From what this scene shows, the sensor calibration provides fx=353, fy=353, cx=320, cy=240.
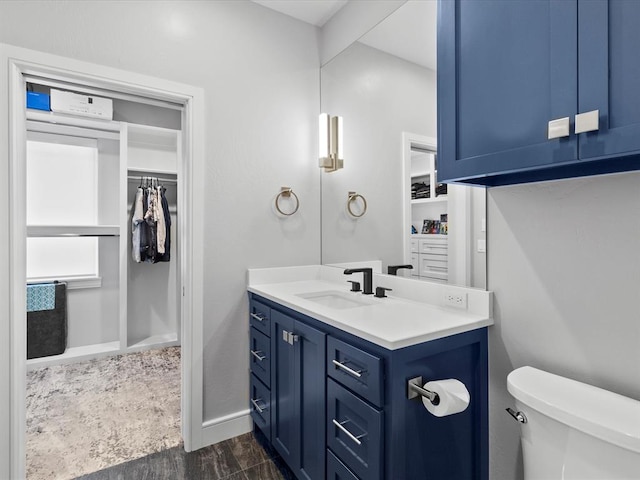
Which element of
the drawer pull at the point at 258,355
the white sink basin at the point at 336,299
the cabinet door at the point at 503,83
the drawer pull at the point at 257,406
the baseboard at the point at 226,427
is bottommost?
the baseboard at the point at 226,427

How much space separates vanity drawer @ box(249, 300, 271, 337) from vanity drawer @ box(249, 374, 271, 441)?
0.32m

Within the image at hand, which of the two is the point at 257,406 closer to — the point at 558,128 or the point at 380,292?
the point at 380,292

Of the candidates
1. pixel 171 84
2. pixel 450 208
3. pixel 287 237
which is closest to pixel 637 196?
pixel 450 208

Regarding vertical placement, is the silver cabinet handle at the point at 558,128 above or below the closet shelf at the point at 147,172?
below

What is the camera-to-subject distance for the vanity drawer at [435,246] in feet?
5.48

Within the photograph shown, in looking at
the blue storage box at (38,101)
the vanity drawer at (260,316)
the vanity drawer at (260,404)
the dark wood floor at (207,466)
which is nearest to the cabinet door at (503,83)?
the vanity drawer at (260,316)

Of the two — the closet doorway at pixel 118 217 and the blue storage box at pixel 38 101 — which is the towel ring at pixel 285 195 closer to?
the closet doorway at pixel 118 217

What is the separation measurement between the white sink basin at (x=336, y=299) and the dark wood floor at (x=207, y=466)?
2.92 feet

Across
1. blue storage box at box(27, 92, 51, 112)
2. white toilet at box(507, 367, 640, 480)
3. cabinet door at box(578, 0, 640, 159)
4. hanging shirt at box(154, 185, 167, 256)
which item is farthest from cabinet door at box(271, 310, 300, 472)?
blue storage box at box(27, 92, 51, 112)

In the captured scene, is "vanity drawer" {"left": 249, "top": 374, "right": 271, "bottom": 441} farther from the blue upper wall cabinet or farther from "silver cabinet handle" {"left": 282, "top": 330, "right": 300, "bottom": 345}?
the blue upper wall cabinet

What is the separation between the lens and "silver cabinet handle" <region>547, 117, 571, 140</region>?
89 centimetres

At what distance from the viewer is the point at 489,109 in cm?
108

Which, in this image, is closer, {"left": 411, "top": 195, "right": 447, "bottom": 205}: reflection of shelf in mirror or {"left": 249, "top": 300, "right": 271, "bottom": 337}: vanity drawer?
{"left": 411, "top": 195, "right": 447, "bottom": 205}: reflection of shelf in mirror

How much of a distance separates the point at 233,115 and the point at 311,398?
1.65 metres
